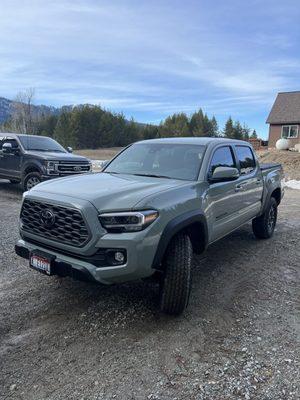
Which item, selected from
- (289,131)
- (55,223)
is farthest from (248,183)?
(289,131)

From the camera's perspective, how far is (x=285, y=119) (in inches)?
1340

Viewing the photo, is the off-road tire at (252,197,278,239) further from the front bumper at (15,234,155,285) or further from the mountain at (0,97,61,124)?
the mountain at (0,97,61,124)

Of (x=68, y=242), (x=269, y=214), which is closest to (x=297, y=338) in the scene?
(x=68, y=242)

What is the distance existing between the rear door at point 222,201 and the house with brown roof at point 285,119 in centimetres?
3060

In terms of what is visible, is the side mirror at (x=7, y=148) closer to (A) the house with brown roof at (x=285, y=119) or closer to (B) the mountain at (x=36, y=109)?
(A) the house with brown roof at (x=285, y=119)

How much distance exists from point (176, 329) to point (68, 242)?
134 centimetres

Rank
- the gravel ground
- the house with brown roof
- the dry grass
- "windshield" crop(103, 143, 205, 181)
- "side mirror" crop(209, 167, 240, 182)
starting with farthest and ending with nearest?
the dry grass, the house with brown roof, "windshield" crop(103, 143, 205, 181), "side mirror" crop(209, 167, 240, 182), the gravel ground

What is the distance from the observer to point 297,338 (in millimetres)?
→ 3521

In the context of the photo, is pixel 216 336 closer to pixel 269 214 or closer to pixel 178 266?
pixel 178 266

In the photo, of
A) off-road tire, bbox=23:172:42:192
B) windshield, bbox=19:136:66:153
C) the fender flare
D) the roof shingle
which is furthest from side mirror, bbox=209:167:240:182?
the roof shingle

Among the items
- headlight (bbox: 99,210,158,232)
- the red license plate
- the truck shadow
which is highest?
headlight (bbox: 99,210,158,232)

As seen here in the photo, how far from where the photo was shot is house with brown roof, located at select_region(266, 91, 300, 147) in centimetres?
3366

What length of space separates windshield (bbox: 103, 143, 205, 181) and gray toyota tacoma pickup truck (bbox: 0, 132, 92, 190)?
5.07 meters

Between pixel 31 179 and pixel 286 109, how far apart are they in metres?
30.9
